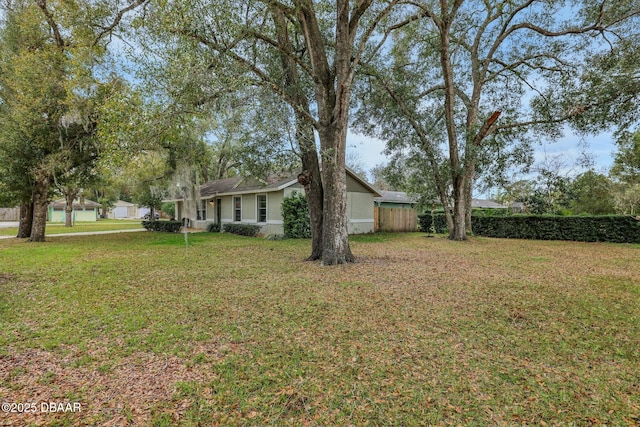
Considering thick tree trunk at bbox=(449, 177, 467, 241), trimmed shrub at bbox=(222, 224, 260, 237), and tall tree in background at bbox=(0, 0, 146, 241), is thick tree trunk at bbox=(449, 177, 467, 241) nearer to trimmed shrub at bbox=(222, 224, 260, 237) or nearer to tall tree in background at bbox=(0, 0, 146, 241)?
trimmed shrub at bbox=(222, 224, 260, 237)

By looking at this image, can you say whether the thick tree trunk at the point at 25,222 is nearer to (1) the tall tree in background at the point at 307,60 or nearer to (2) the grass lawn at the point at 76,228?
(2) the grass lawn at the point at 76,228

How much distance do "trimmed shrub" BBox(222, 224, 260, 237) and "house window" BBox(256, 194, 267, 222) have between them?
611 mm

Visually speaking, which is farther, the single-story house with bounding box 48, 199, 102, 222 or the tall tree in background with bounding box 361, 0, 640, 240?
the single-story house with bounding box 48, 199, 102, 222

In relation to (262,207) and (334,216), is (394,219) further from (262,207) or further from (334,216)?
(334,216)

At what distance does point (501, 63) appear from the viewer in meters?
13.9

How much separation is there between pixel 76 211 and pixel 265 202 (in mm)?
36475

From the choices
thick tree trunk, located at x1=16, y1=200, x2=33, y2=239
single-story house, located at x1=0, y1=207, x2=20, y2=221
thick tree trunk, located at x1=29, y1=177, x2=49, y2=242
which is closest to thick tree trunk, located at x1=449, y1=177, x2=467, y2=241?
thick tree trunk, located at x1=29, y1=177, x2=49, y2=242

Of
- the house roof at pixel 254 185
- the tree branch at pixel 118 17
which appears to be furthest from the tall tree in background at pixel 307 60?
the house roof at pixel 254 185

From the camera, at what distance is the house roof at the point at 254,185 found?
1546cm

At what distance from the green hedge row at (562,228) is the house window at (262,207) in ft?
39.5

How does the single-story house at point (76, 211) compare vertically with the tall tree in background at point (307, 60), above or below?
below

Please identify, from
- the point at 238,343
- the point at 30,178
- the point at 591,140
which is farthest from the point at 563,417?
the point at 30,178

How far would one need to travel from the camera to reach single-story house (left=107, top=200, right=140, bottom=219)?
5281 cm

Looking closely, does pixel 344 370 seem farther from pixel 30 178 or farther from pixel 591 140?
pixel 30 178
